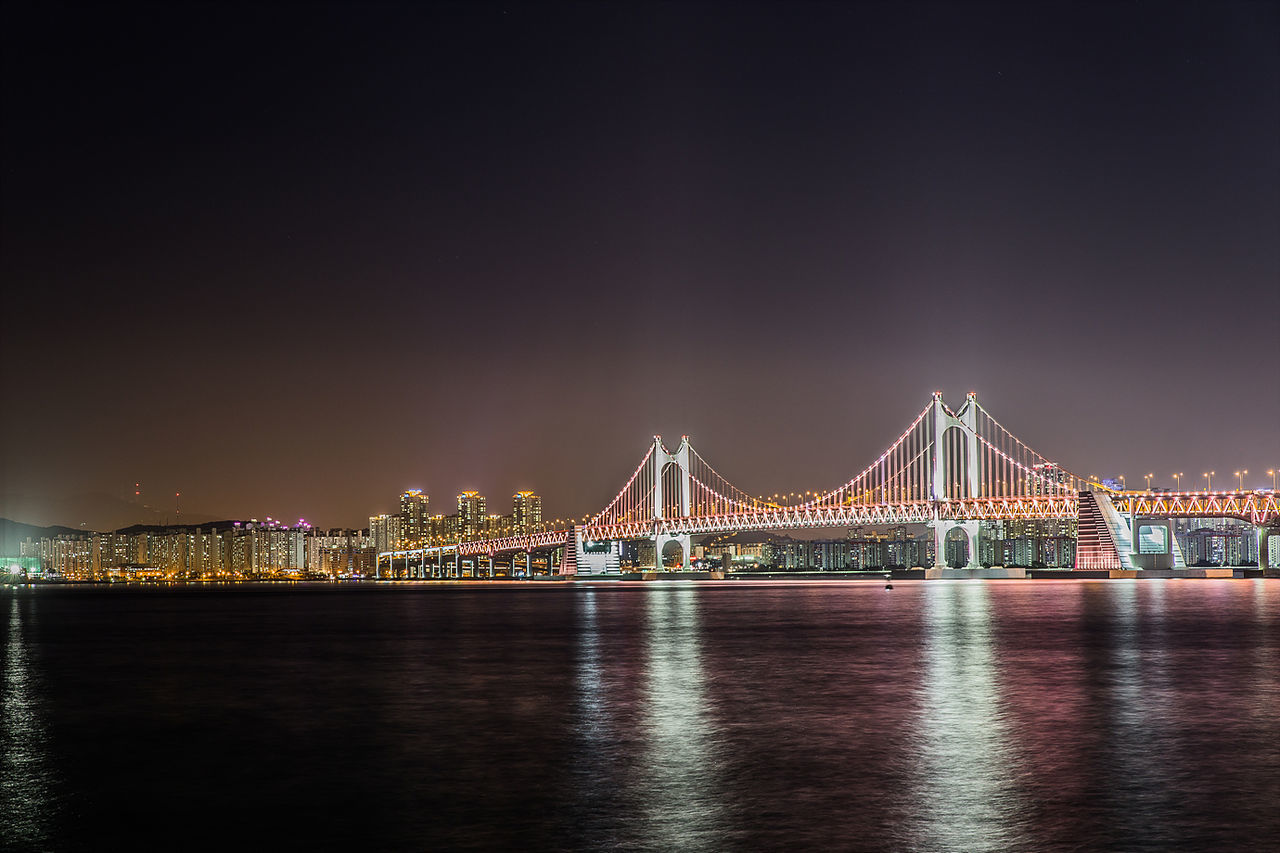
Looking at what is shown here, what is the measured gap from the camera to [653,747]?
486 inches

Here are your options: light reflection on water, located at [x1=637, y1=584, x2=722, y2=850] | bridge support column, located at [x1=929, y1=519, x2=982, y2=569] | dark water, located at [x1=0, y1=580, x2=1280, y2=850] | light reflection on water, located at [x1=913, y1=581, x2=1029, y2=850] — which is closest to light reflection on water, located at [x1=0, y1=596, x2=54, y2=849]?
dark water, located at [x1=0, y1=580, x2=1280, y2=850]

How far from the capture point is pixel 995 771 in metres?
10.6

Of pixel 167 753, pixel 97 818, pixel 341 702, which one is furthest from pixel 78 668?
pixel 97 818

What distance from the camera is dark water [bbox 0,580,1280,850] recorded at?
8.65 meters

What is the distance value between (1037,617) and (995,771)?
99.5 ft

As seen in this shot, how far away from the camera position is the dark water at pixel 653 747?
8.65 metres

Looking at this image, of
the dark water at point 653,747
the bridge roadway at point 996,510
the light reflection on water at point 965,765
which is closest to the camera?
the light reflection on water at point 965,765

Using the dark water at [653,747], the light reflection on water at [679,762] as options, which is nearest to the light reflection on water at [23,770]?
the dark water at [653,747]

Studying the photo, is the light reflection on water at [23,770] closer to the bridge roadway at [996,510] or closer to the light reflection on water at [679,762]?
the light reflection on water at [679,762]

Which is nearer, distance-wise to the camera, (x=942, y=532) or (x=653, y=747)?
(x=653, y=747)

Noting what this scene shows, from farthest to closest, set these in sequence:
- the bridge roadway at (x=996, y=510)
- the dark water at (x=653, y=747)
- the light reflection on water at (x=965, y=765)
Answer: the bridge roadway at (x=996, y=510), the dark water at (x=653, y=747), the light reflection on water at (x=965, y=765)

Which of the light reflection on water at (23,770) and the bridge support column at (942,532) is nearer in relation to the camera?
the light reflection on water at (23,770)

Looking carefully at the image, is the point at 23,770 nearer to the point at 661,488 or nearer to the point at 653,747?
the point at 653,747

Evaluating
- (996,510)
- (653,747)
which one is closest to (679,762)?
(653,747)
